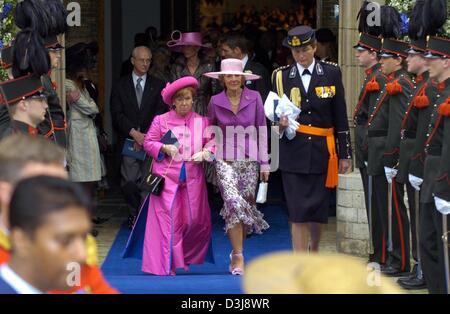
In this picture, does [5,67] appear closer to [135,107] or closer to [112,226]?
[135,107]

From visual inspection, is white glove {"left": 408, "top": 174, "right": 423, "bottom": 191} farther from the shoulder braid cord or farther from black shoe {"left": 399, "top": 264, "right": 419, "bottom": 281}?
the shoulder braid cord

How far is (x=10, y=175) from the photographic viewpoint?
3197 millimetres

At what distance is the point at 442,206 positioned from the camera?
21.6 feet

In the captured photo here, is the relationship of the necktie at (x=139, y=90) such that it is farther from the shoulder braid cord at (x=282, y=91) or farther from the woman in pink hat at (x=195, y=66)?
the shoulder braid cord at (x=282, y=91)

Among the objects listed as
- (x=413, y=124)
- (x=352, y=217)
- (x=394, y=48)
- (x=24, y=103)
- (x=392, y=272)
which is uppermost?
(x=394, y=48)

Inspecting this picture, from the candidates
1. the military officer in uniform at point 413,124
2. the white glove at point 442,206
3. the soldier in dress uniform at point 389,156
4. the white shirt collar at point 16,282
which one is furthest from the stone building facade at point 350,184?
the white shirt collar at point 16,282

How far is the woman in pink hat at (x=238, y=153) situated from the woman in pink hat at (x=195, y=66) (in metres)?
1.87

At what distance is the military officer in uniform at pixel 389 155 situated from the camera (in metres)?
8.38

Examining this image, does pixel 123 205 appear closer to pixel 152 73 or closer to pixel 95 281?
pixel 152 73

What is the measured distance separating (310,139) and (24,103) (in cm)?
230

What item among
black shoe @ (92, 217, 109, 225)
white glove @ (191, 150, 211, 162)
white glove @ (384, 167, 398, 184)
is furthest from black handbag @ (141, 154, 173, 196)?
black shoe @ (92, 217, 109, 225)

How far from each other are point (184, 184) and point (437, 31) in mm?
2380

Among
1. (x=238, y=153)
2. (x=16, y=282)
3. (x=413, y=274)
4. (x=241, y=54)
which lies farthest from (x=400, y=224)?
(x=16, y=282)
